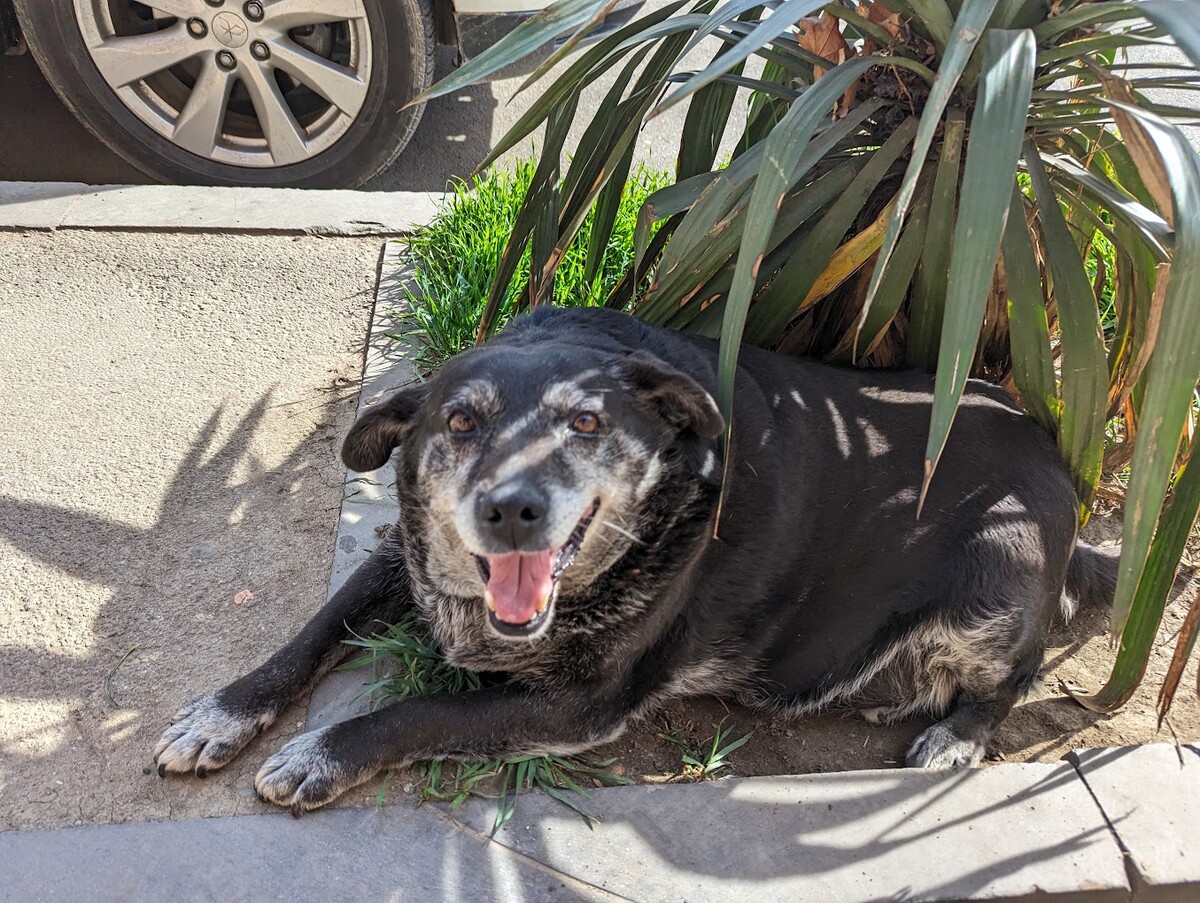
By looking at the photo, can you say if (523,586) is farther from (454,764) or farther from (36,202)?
(36,202)

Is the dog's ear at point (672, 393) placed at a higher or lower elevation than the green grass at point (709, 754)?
higher

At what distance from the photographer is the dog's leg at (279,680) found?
2908mm

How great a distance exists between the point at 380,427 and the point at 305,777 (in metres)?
0.95

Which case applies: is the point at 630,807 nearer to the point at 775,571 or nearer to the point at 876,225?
the point at 775,571

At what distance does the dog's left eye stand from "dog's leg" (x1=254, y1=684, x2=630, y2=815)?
768mm

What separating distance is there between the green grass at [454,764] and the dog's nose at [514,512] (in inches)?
28.9

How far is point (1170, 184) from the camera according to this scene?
2490mm

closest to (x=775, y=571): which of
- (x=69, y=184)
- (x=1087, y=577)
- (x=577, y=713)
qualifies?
(x=577, y=713)

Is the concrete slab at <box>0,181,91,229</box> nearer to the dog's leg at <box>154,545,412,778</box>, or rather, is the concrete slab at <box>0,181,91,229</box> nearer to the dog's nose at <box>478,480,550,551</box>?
the dog's leg at <box>154,545,412,778</box>

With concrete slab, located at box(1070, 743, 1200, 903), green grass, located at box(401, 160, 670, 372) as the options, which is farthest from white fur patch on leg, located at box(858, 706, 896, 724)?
green grass, located at box(401, 160, 670, 372)

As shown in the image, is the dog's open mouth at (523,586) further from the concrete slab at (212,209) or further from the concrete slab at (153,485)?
the concrete slab at (212,209)

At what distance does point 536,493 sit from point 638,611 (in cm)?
64

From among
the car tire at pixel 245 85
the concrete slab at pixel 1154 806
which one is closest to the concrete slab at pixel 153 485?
the car tire at pixel 245 85

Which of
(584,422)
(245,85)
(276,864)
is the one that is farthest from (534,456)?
(245,85)
